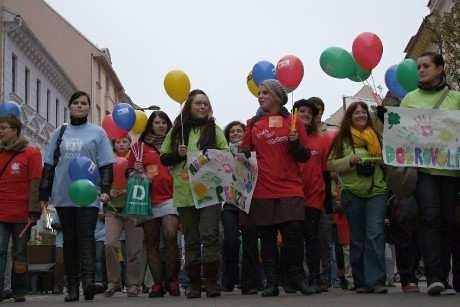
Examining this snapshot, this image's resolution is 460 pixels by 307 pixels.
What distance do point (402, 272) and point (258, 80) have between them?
2.58 m

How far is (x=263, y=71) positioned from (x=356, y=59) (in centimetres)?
113

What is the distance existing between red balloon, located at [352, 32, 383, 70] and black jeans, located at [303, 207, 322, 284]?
62.3 inches

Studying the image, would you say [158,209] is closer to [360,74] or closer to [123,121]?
[123,121]

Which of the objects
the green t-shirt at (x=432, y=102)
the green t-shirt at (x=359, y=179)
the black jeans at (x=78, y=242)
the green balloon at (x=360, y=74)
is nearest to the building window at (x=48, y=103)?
the black jeans at (x=78, y=242)

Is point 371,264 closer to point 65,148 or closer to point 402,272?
point 402,272

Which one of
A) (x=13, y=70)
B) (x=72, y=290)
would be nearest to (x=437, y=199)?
(x=72, y=290)

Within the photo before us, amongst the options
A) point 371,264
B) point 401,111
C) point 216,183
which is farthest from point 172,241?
point 401,111

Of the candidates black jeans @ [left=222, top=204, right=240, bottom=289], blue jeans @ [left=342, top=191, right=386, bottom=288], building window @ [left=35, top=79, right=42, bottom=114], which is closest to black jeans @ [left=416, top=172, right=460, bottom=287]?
blue jeans @ [left=342, top=191, right=386, bottom=288]

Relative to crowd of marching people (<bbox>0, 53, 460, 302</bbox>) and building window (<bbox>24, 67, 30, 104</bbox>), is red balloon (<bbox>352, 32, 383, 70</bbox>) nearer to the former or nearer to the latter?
crowd of marching people (<bbox>0, 53, 460, 302</bbox>)

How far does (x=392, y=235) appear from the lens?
880 cm

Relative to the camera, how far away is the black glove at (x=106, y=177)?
8541 mm

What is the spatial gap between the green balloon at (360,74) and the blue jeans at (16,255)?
12.4 feet

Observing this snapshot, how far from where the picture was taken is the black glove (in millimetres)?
8541

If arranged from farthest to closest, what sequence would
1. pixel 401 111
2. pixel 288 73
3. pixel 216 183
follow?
pixel 288 73 < pixel 216 183 < pixel 401 111
